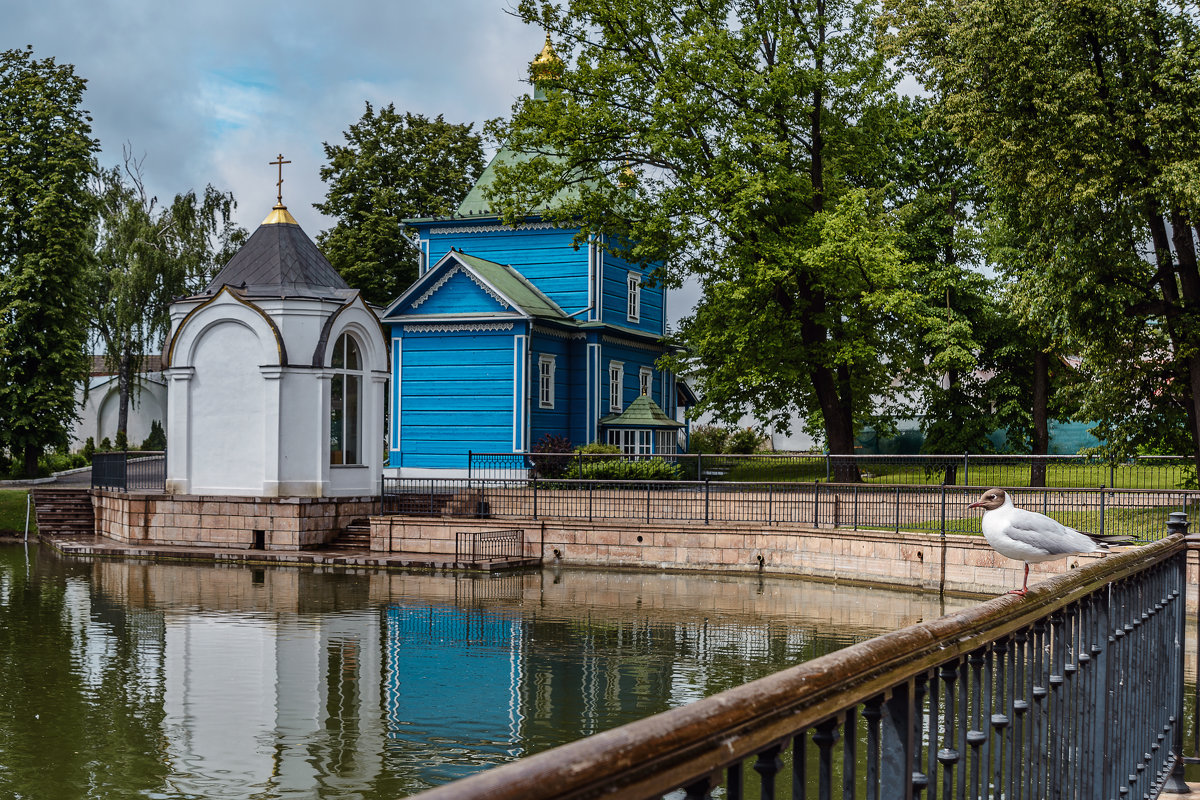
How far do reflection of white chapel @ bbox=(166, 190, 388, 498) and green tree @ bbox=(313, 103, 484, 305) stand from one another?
1754 centimetres

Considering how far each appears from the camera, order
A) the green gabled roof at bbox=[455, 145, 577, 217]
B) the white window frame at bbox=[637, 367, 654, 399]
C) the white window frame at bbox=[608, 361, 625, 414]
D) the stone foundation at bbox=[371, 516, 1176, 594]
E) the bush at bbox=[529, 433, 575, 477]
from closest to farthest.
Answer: the stone foundation at bbox=[371, 516, 1176, 594]
the bush at bbox=[529, 433, 575, 477]
the white window frame at bbox=[608, 361, 625, 414]
the green gabled roof at bbox=[455, 145, 577, 217]
the white window frame at bbox=[637, 367, 654, 399]

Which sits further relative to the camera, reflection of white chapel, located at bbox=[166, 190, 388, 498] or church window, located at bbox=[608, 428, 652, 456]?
church window, located at bbox=[608, 428, 652, 456]

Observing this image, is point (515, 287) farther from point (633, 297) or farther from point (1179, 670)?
point (1179, 670)

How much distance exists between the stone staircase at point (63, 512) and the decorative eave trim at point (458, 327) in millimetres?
10588

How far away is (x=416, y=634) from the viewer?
16828mm

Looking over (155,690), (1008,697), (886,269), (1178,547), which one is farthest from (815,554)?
(1008,697)

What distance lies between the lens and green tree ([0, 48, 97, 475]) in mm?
41062

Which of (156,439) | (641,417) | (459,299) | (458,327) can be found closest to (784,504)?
(641,417)

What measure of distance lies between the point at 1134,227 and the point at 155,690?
67.5 feet

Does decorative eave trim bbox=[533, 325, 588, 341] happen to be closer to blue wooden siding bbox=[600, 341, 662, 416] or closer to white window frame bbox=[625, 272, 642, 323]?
blue wooden siding bbox=[600, 341, 662, 416]

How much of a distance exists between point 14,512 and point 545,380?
52.0 feet

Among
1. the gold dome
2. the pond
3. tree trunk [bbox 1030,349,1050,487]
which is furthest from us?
tree trunk [bbox 1030,349,1050,487]

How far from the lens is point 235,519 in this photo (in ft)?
90.0

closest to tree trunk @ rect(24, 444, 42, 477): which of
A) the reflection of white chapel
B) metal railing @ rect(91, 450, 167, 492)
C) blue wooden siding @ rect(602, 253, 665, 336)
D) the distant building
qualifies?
metal railing @ rect(91, 450, 167, 492)
